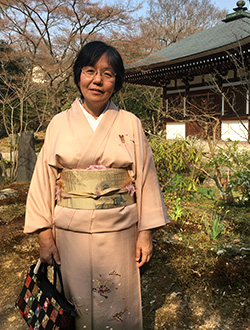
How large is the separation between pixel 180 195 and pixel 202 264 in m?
2.59

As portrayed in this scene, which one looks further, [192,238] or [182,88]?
[182,88]

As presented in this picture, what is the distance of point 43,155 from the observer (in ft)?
4.92

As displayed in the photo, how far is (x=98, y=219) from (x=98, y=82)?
692 mm

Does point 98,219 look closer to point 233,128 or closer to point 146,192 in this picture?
point 146,192

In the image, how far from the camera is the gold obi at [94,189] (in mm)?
1411

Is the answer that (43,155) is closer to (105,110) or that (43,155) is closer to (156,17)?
(105,110)

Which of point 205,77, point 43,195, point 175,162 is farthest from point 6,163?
point 43,195

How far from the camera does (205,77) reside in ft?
34.1

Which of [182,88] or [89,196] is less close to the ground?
[182,88]

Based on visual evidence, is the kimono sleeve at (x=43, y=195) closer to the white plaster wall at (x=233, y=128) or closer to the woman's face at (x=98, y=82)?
the woman's face at (x=98, y=82)

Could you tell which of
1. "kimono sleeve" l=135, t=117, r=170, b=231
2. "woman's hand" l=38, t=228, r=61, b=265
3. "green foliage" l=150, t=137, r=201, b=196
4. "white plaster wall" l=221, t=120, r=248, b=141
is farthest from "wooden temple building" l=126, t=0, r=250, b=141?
"woman's hand" l=38, t=228, r=61, b=265

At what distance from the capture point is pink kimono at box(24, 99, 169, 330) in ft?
4.67

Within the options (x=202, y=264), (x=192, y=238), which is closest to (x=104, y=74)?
(x=202, y=264)

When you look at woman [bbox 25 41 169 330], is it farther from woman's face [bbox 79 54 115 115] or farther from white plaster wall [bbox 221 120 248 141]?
white plaster wall [bbox 221 120 248 141]
